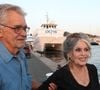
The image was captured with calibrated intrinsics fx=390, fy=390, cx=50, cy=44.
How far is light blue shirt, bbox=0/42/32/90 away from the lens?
3.44m

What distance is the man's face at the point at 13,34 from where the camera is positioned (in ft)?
11.6

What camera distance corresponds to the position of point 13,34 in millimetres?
3574

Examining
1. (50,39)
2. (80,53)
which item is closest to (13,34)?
(80,53)

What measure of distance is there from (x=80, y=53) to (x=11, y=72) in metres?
1.26

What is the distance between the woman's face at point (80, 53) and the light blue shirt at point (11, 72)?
979 mm

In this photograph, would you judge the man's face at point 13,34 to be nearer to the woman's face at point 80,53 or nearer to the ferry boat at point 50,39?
the woman's face at point 80,53

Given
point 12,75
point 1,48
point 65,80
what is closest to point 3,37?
point 1,48

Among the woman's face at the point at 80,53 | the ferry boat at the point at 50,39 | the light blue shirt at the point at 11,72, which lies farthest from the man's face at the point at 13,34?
the ferry boat at the point at 50,39

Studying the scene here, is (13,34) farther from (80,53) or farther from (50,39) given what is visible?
(50,39)

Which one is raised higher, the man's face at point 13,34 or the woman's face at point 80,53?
the man's face at point 13,34

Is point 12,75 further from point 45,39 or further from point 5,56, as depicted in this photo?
point 45,39

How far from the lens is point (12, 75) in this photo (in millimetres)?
3498

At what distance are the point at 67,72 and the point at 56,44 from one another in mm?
50803

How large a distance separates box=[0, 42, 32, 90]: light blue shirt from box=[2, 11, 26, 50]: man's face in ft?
0.23
